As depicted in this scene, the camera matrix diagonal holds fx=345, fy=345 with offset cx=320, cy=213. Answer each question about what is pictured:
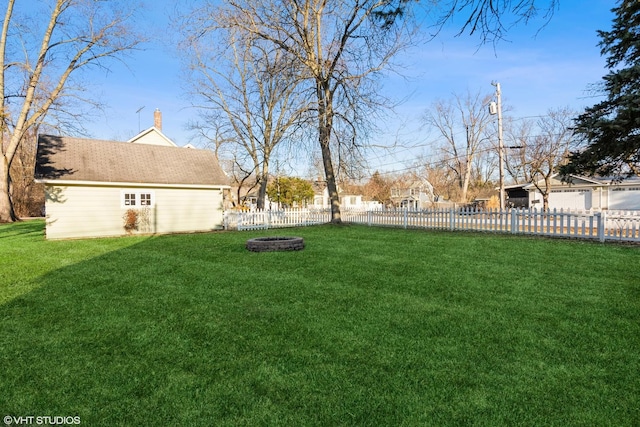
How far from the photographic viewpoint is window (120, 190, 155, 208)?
49.7ft

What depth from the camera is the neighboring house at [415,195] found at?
45531mm

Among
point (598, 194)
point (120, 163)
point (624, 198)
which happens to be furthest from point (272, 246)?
point (624, 198)

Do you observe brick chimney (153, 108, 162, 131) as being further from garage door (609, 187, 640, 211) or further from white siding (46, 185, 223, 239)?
garage door (609, 187, 640, 211)

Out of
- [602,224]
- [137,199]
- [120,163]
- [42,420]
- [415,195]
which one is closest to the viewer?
[42,420]

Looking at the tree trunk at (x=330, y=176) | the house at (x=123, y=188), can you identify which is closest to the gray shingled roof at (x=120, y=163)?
the house at (x=123, y=188)

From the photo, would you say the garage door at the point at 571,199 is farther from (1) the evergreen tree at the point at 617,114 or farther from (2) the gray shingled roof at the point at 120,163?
(2) the gray shingled roof at the point at 120,163

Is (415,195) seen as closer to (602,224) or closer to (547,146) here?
(547,146)

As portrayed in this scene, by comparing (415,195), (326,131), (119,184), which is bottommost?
(415,195)

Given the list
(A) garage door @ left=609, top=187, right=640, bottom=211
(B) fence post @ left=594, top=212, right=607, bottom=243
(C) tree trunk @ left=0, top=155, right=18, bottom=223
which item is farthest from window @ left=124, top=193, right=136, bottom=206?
(A) garage door @ left=609, top=187, right=640, bottom=211

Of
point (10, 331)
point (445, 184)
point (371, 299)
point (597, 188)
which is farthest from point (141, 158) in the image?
point (445, 184)

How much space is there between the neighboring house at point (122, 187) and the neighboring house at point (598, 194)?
2471cm

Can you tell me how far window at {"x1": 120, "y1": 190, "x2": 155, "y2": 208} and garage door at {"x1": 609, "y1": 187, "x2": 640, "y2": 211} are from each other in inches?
1266

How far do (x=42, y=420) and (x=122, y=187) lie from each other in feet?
48.4

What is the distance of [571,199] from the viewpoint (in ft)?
94.1
